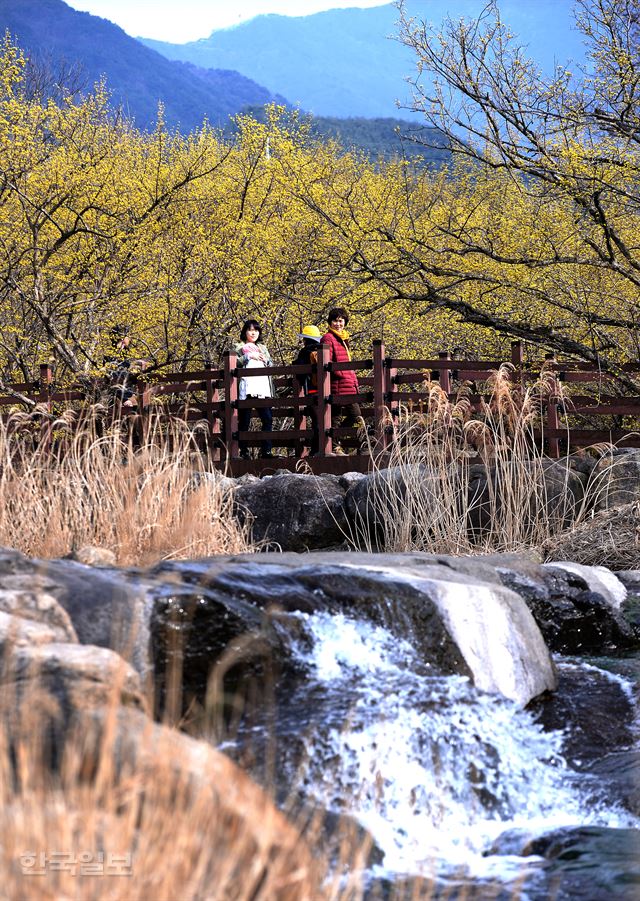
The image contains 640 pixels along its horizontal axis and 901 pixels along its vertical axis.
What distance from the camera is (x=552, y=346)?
42.8ft

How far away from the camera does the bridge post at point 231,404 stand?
13828mm

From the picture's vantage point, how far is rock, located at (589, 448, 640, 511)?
10.3m

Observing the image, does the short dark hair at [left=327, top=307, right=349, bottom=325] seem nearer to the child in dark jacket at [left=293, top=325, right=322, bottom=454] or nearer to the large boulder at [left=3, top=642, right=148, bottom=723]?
the child in dark jacket at [left=293, top=325, right=322, bottom=454]

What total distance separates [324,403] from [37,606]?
8838 mm

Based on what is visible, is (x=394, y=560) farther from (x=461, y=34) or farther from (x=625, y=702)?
(x=461, y=34)

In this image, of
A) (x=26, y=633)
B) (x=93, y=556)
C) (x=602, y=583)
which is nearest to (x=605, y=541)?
(x=602, y=583)

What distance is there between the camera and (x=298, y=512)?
11719mm

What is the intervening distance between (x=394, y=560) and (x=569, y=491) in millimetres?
4190

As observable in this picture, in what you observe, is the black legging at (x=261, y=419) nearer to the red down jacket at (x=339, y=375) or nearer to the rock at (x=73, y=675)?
the red down jacket at (x=339, y=375)

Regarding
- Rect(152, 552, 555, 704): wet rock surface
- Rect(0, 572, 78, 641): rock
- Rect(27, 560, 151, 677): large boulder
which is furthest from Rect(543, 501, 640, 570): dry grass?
Rect(0, 572, 78, 641): rock

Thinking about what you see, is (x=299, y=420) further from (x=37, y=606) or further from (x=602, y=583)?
(x=37, y=606)

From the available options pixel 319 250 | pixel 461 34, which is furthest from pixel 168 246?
pixel 461 34

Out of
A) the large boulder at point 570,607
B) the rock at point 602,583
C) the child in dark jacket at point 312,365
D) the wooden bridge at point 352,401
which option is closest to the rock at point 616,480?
the wooden bridge at point 352,401

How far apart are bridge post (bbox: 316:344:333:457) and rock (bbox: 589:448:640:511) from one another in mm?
3527
